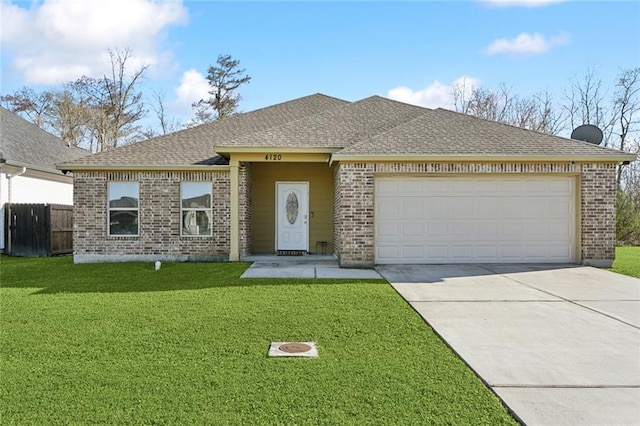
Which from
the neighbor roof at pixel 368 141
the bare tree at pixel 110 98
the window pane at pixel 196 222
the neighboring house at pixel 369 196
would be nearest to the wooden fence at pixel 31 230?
the neighboring house at pixel 369 196

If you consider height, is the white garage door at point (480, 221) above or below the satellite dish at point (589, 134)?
below

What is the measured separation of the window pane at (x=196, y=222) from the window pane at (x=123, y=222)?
54.6 inches

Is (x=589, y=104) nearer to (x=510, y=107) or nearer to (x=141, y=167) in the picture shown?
(x=510, y=107)

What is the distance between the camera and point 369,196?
35.1ft

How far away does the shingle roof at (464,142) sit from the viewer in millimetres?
10734

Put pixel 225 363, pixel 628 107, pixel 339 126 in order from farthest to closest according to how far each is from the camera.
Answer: pixel 628 107 → pixel 339 126 → pixel 225 363

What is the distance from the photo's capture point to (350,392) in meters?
3.55

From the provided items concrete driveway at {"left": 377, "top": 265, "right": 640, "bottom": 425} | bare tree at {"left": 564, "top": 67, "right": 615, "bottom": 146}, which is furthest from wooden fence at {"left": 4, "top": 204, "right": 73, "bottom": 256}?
bare tree at {"left": 564, "top": 67, "right": 615, "bottom": 146}

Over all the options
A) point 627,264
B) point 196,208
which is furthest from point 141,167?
point 627,264

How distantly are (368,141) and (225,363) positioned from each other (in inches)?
318

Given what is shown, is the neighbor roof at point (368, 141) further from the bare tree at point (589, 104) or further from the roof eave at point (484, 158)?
the bare tree at point (589, 104)

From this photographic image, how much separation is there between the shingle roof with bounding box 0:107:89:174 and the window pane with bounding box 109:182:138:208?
11.3 feet

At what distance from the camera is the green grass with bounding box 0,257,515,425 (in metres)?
3.21

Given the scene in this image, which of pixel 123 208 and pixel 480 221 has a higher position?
pixel 123 208
